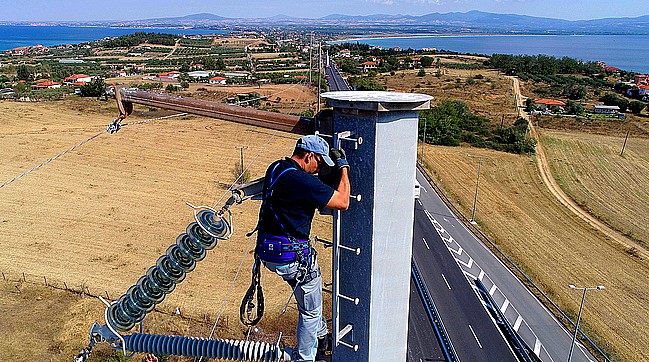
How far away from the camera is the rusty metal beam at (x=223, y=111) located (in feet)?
12.9

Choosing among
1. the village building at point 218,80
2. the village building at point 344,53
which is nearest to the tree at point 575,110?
the village building at point 218,80

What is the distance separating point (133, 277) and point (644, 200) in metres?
36.2

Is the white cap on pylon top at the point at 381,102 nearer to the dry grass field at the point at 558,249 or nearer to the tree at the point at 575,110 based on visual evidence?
the dry grass field at the point at 558,249

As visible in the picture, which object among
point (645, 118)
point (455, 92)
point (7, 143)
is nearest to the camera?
point (7, 143)

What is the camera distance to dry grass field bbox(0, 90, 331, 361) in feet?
56.5

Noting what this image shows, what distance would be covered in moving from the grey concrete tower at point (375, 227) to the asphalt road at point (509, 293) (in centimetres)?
1487

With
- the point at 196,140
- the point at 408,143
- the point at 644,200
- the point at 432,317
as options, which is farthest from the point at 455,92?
the point at 408,143

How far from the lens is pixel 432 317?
58.9 ft

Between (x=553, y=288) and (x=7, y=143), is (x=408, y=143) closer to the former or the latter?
(x=553, y=288)

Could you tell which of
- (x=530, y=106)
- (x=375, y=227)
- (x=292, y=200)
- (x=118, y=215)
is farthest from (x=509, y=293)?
(x=530, y=106)

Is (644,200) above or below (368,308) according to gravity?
below

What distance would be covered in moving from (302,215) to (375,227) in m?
0.59

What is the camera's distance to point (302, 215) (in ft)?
12.2

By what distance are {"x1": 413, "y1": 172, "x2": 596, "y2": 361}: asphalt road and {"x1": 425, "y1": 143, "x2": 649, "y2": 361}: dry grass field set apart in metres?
1.38
